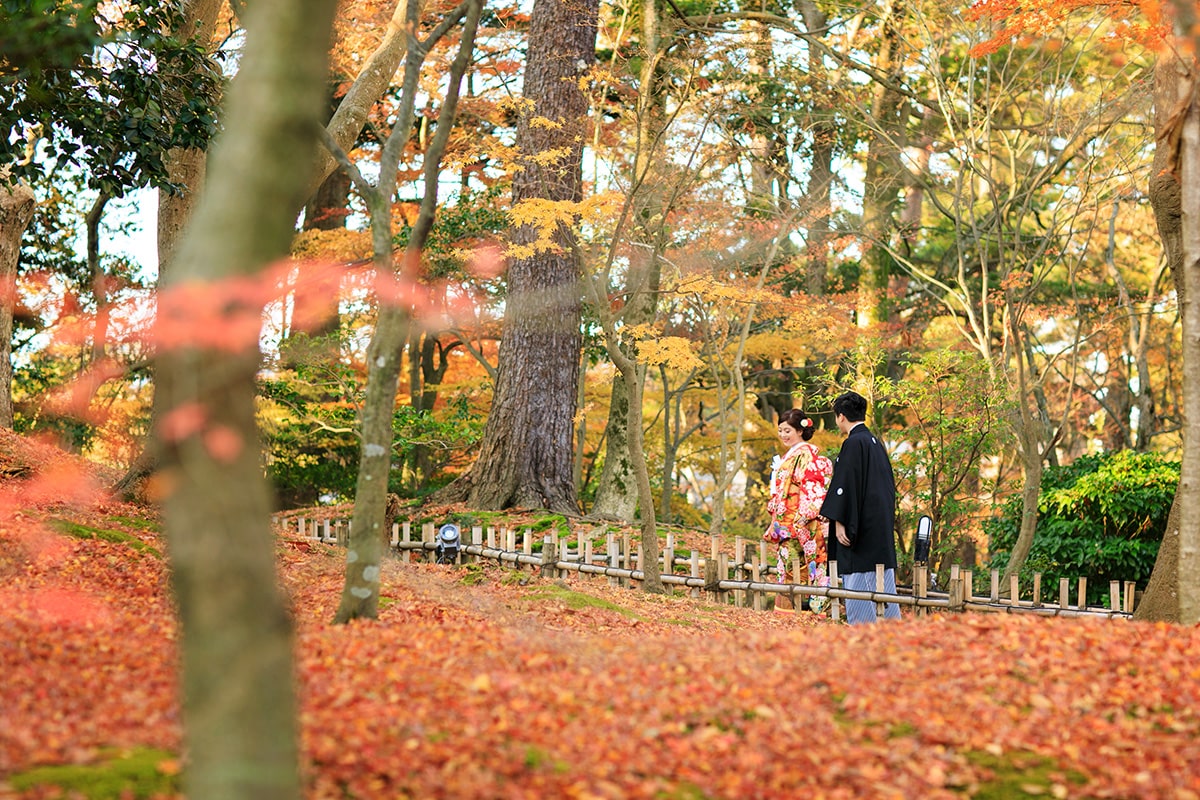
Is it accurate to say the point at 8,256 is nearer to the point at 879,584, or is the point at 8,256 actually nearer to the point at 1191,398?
the point at 879,584

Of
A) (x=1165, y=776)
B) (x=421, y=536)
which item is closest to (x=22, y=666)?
(x=1165, y=776)

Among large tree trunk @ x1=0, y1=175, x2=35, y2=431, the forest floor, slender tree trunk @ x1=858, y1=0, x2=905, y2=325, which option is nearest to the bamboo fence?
the forest floor

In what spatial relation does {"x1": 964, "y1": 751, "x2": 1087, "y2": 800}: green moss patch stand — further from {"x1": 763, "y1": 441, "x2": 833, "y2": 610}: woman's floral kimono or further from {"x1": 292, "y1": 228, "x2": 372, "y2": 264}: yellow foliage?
{"x1": 292, "y1": 228, "x2": 372, "y2": 264}: yellow foliage

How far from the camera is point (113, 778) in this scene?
2.80 meters

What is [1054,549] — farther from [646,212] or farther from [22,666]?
[22,666]

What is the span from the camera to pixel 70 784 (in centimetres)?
275

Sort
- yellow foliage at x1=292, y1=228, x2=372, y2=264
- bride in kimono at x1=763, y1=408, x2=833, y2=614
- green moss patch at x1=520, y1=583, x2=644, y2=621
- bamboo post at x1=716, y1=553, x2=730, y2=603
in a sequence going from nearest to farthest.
Answer: green moss patch at x1=520, y1=583, x2=644, y2=621 < bride in kimono at x1=763, y1=408, x2=833, y2=614 < bamboo post at x1=716, y1=553, x2=730, y2=603 < yellow foliage at x1=292, y1=228, x2=372, y2=264

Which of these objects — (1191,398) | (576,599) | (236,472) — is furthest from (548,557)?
(236,472)

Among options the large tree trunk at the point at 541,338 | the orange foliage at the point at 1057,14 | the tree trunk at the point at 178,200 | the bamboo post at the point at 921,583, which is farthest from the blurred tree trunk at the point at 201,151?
the bamboo post at the point at 921,583

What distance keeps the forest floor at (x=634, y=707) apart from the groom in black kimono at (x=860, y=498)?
5.23 feet

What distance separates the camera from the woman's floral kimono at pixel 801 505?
26.9ft

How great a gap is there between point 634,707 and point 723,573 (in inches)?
187

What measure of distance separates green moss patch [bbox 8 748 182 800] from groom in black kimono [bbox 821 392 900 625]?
490 cm

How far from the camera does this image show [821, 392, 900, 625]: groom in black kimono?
6965 mm
